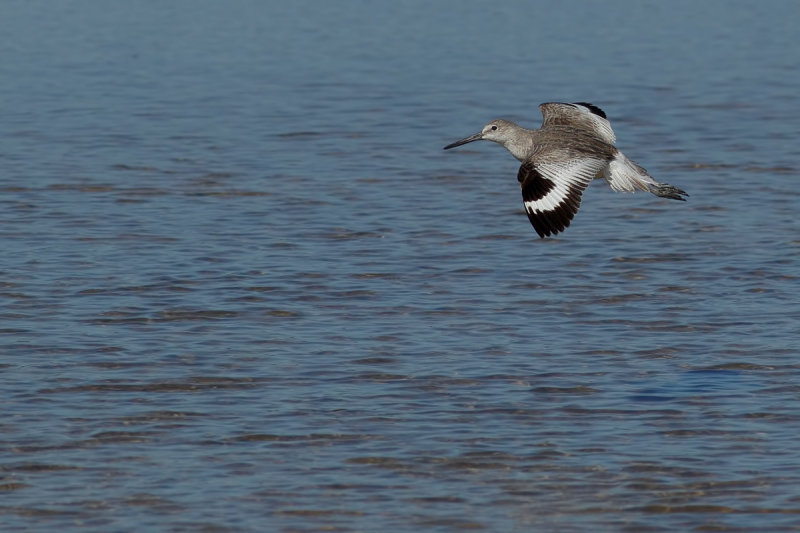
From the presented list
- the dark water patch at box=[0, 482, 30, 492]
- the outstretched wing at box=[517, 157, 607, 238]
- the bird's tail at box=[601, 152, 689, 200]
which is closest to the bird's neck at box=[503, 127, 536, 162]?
the bird's tail at box=[601, 152, 689, 200]

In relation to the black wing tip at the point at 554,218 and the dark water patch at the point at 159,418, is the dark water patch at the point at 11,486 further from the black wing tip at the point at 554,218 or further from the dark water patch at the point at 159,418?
the black wing tip at the point at 554,218

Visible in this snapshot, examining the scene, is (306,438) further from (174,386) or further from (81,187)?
(81,187)

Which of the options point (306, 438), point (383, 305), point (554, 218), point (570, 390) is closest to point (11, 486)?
point (306, 438)

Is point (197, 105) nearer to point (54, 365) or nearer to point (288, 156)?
point (288, 156)

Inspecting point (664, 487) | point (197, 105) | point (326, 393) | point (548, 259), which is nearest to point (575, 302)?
point (548, 259)

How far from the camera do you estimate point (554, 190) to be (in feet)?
34.2

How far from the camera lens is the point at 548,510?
8578 millimetres

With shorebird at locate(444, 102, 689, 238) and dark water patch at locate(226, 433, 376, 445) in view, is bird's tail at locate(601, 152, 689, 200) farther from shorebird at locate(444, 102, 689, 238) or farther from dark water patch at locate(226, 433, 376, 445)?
dark water patch at locate(226, 433, 376, 445)

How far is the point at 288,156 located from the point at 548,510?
950cm

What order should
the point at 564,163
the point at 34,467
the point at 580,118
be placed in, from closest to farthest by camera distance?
1. the point at 34,467
2. the point at 564,163
3. the point at 580,118

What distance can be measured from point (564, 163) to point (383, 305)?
6.80ft

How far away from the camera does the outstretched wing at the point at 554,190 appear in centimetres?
1020

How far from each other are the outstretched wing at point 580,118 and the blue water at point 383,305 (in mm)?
1255

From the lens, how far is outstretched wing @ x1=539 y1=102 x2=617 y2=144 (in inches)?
491
